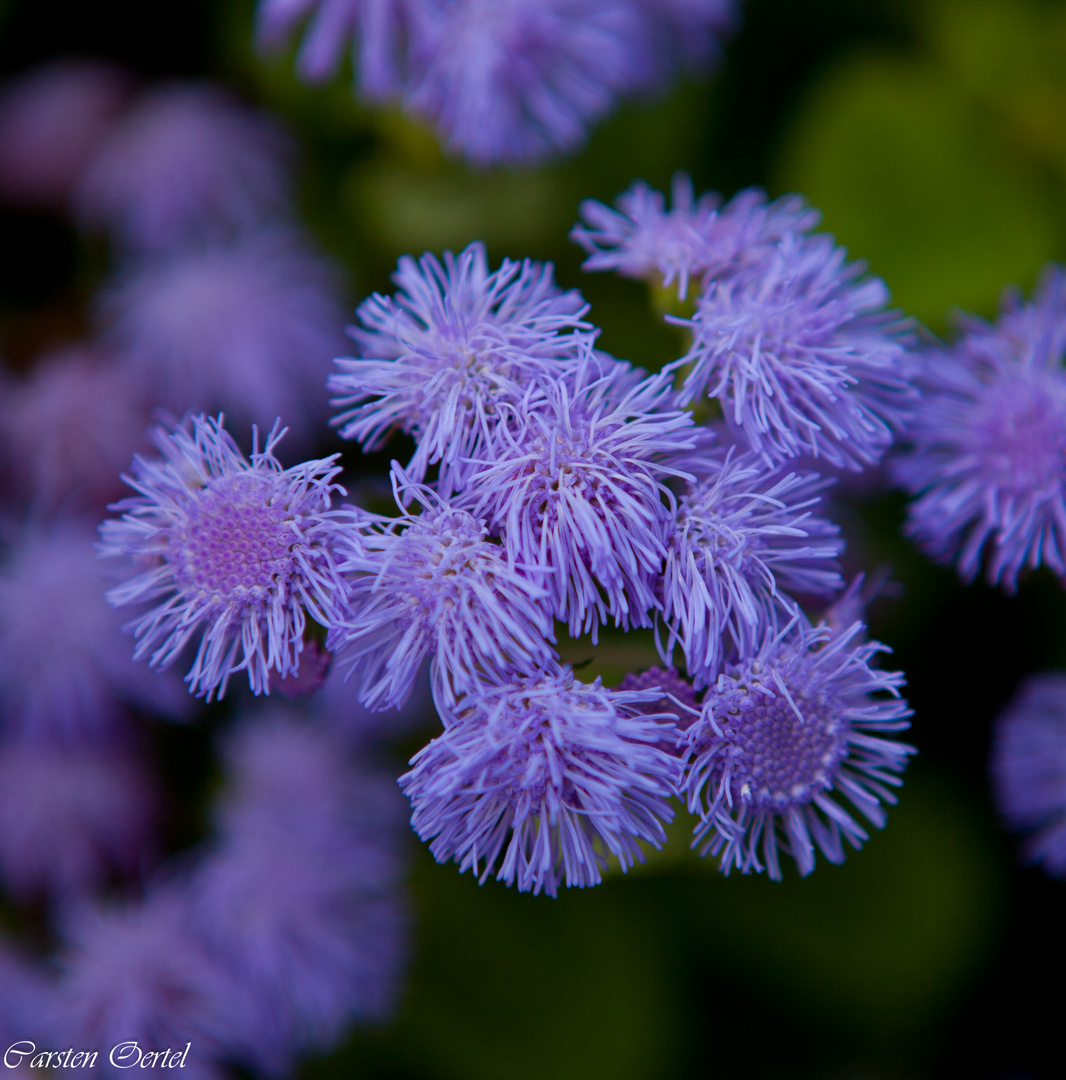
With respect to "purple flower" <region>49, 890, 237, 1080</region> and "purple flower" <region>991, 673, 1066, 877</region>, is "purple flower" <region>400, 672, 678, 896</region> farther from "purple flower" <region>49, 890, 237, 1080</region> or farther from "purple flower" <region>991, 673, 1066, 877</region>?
"purple flower" <region>49, 890, 237, 1080</region>

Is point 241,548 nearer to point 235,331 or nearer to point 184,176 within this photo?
point 235,331

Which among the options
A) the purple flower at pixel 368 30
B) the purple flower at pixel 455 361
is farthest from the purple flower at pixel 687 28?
the purple flower at pixel 455 361

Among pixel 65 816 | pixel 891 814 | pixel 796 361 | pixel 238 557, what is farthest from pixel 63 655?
pixel 891 814

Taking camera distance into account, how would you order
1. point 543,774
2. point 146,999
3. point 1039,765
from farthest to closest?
point 146,999 → point 1039,765 → point 543,774

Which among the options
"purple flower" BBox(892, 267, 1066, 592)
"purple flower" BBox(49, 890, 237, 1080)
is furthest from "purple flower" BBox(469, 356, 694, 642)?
"purple flower" BBox(49, 890, 237, 1080)

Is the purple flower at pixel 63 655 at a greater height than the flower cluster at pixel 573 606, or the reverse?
the flower cluster at pixel 573 606

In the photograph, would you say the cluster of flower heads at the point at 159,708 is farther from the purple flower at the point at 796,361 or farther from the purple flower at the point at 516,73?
the purple flower at the point at 796,361
